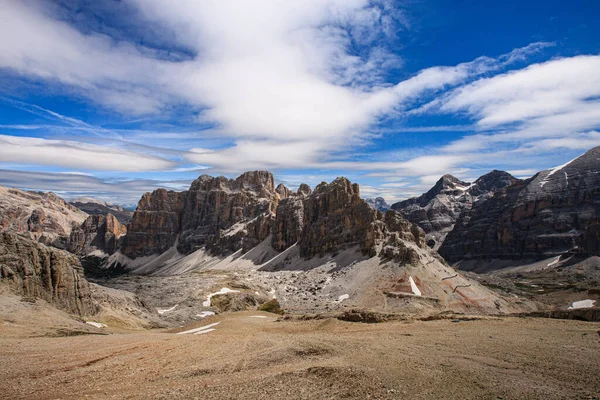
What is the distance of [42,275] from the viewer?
3938cm

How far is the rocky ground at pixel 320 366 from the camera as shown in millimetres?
13344

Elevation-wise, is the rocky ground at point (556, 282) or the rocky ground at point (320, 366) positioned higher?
the rocky ground at point (320, 366)

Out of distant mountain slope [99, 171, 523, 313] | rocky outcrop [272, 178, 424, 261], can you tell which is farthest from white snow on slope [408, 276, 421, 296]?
rocky outcrop [272, 178, 424, 261]

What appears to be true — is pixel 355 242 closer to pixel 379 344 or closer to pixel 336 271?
pixel 336 271

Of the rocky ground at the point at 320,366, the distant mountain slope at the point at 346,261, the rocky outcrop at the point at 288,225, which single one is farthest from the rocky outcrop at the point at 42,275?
the rocky outcrop at the point at 288,225

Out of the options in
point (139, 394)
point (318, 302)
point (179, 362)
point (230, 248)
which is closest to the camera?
point (139, 394)

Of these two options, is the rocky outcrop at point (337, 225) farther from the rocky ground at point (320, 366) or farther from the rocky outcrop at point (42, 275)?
the rocky ground at point (320, 366)

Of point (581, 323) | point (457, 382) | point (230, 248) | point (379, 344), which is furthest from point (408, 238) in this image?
point (230, 248)

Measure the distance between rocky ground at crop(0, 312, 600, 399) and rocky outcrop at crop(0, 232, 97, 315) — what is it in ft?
47.7

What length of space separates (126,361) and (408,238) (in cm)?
8800

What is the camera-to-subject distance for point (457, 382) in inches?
551

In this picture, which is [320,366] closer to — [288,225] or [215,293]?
[215,293]

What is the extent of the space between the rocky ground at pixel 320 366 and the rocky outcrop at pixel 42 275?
14537 millimetres

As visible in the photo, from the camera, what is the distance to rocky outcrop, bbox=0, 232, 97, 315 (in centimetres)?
3697
